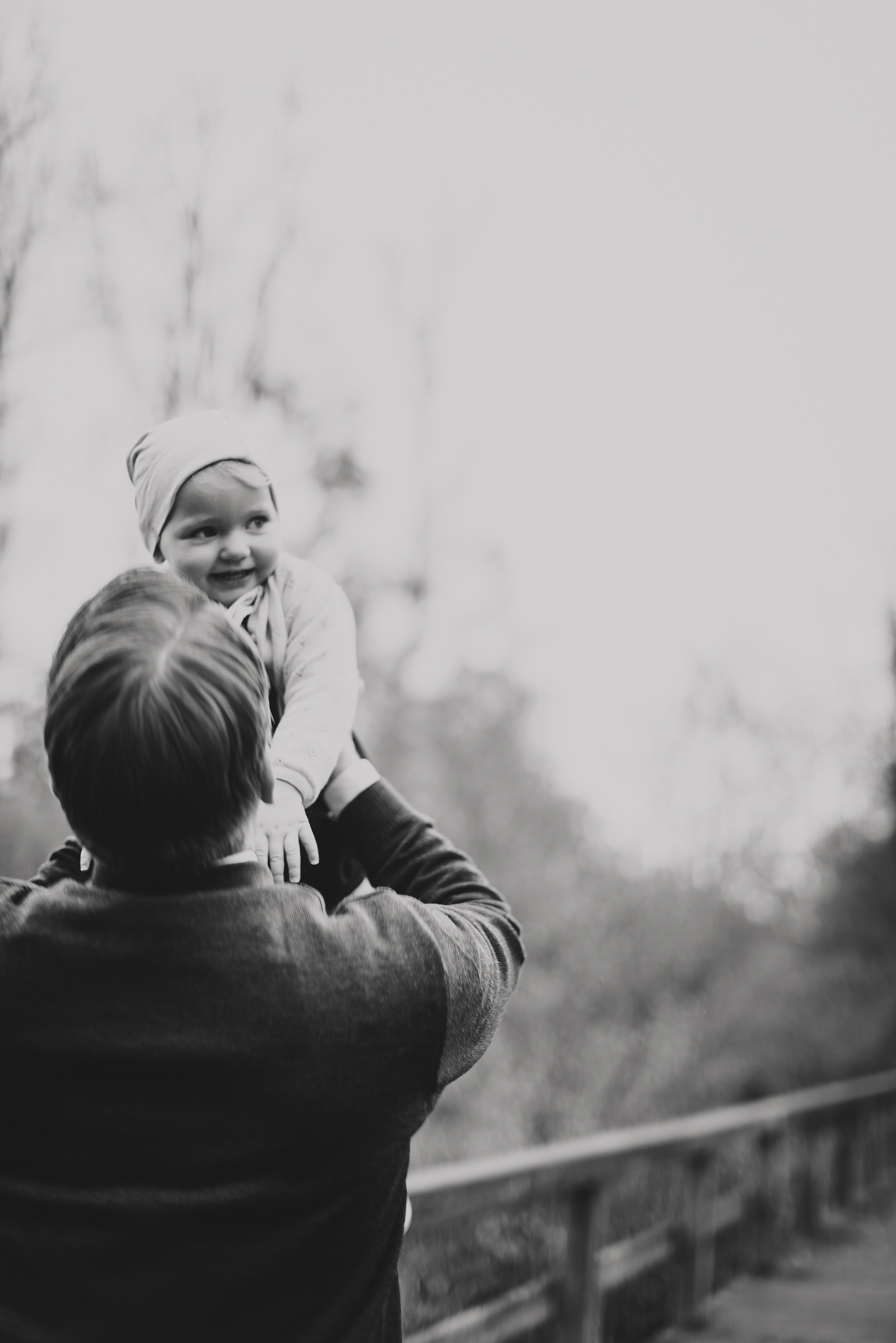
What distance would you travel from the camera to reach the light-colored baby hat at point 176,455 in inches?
54.7

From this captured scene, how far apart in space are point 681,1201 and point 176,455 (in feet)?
15.5

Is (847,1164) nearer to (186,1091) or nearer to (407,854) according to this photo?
(407,854)

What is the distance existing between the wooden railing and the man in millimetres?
1529

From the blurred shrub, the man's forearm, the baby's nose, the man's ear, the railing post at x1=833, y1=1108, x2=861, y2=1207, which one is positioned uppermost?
the baby's nose

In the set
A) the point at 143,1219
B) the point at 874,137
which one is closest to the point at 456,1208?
the point at 143,1219

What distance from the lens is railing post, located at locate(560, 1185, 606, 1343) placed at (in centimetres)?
373

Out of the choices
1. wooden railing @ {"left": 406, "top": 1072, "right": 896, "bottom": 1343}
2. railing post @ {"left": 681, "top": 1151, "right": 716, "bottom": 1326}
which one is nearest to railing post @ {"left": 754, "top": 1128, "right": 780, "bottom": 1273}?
wooden railing @ {"left": 406, "top": 1072, "right": 896, "bottom": 1343}

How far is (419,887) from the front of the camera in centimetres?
116

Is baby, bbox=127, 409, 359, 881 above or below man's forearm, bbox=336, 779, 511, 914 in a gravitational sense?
above

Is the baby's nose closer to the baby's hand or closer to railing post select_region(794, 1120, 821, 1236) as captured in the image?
the baby's hand

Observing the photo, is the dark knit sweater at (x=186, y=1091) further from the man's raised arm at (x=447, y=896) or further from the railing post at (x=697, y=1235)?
the railing post at (x=697, y=1235)

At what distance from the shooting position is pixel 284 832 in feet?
3.77

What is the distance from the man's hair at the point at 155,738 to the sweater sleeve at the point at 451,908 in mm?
190

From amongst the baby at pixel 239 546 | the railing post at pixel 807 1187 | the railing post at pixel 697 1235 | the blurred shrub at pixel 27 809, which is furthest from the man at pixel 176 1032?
the railing post at pixel 807 1187
